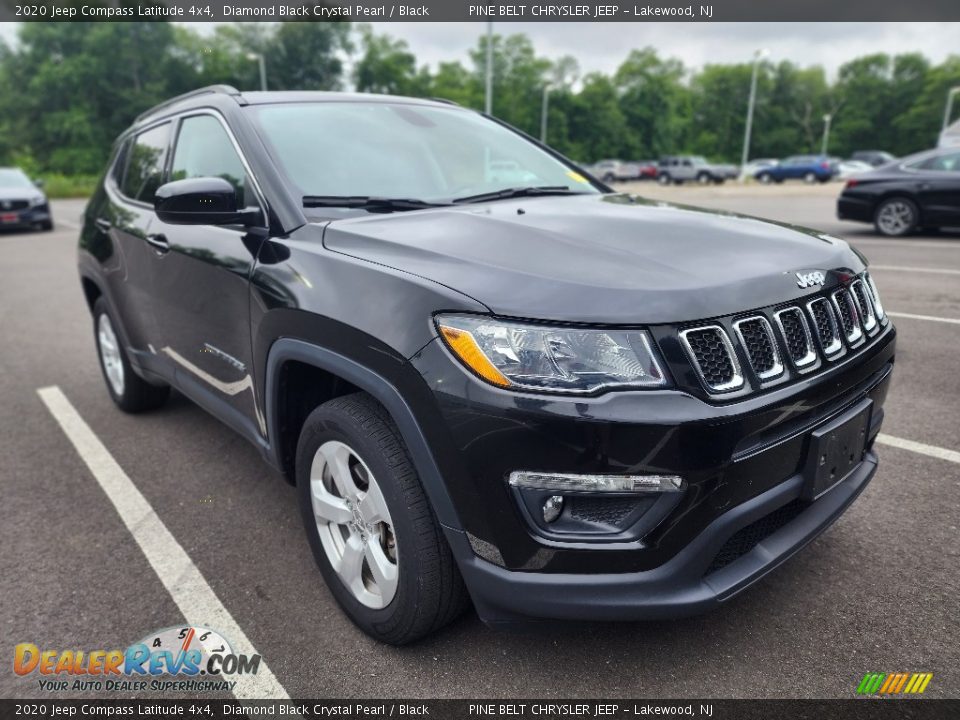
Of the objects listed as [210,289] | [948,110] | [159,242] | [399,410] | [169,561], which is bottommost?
[169,561]

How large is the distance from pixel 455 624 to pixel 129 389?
112 inches

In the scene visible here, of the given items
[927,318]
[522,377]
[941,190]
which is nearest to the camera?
[522,377]

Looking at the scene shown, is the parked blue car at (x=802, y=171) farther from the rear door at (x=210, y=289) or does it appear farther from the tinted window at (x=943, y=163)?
the rear door at (x=210, y=289)

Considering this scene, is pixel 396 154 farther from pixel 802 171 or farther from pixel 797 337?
pixel 802 171

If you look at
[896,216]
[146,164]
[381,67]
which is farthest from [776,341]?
[381,67]

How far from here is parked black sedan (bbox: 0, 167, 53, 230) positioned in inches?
615

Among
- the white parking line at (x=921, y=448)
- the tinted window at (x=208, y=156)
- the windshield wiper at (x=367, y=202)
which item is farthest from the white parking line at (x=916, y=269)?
the tinted window at (x=208, y=156)

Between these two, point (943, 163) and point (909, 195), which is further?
point (909, 195)

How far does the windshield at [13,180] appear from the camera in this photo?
16.1 meters

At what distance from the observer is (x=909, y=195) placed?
1052 centimetres

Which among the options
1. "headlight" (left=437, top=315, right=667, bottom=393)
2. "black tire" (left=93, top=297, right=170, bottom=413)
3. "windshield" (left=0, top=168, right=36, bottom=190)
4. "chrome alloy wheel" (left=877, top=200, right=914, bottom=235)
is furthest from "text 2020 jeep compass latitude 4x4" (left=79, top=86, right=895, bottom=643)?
"windshield" (left=0, top=168, right=36, bottom=190)

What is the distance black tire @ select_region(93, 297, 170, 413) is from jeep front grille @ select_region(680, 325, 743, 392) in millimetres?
3373

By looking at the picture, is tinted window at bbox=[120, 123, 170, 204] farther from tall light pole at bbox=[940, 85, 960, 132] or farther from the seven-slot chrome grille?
tall light pole at bbox=[940, 85, 960, 132]

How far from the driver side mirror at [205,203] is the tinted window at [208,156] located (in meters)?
0.09
